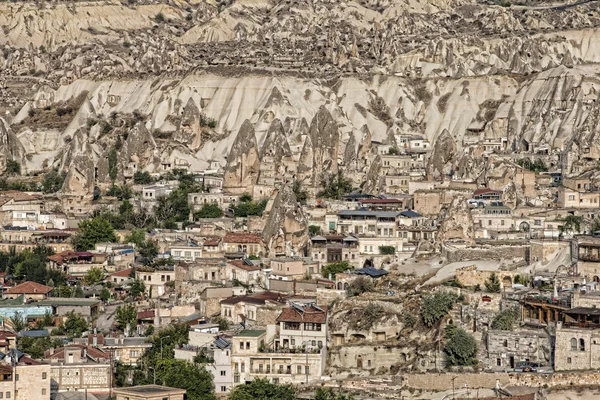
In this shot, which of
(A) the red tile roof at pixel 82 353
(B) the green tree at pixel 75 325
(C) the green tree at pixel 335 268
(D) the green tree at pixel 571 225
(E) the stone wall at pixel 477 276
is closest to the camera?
(A) the red tile roof at pixel 82 353

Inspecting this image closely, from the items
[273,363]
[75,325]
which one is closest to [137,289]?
[75,325]

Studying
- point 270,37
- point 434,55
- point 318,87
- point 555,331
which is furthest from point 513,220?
point 270,37

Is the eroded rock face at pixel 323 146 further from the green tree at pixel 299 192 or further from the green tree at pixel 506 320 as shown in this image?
the green tree at pixel 506 320

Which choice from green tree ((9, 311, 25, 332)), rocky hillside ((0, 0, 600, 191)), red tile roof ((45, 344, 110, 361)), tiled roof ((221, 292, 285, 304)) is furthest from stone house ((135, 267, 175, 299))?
rocky hillside ((0, 0, 600, 191))

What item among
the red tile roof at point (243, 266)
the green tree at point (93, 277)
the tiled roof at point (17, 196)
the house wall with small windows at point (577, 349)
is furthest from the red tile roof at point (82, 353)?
the tiled roof at point (17, 196)

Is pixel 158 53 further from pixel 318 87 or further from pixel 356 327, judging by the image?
pixel 356 327

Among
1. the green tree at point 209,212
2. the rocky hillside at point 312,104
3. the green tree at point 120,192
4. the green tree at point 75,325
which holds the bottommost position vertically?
the green tree at point 75,325
